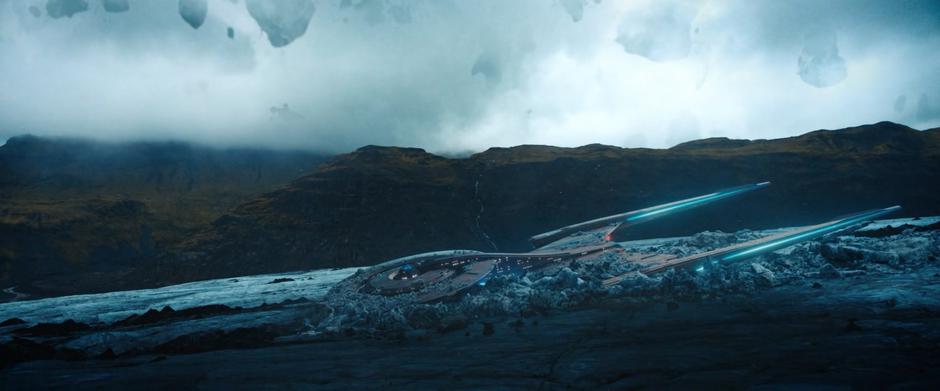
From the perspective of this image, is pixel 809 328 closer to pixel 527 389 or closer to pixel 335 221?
pixel 527 389

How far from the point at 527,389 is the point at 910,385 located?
15.0 feet

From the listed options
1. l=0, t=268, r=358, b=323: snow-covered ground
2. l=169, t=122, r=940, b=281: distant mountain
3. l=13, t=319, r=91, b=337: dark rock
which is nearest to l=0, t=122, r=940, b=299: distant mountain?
l=169, t=122, r=940, b=281: distant mountain

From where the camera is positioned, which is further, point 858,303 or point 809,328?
point 858,303

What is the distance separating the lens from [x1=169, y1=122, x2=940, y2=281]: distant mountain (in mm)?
93500

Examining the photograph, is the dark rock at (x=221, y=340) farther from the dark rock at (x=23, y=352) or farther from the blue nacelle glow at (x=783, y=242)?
the blue nacelle glow at (x=783, y=242)

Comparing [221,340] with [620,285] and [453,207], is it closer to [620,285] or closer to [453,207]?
[620,285]

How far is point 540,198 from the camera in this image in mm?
108375

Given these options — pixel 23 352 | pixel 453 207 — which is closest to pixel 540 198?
pixel 453 207

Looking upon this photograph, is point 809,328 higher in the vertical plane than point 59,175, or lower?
lower

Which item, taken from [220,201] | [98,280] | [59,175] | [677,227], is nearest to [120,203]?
[220,201]

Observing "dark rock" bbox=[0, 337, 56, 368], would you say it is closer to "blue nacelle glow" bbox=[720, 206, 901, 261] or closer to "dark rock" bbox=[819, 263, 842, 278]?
"blue nacelle glow" bbox=[720, 206, 901, 261]

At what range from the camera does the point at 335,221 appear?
346 feet

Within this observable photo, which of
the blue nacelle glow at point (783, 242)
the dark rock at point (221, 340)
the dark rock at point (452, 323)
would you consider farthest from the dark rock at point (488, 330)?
the blue nacelle glow at point (783, 242)

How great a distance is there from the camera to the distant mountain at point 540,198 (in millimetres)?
93500
